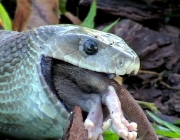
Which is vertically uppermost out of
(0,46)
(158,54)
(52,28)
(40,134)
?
(52,28)

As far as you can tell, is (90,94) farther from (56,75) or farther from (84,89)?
(56,75)

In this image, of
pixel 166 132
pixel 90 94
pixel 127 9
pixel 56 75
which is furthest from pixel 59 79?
pixel 127 9

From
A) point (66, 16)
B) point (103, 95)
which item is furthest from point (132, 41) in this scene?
point (103, 95)

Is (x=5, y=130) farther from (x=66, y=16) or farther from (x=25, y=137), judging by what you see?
(x=66, y=16)

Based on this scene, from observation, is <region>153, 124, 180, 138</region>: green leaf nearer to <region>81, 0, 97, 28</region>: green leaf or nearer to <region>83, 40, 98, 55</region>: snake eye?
<region>83, 40, 98, 55</region>: snake eye

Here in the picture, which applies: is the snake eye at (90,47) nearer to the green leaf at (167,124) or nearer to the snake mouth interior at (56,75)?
the snake mouth interior at (56,75)

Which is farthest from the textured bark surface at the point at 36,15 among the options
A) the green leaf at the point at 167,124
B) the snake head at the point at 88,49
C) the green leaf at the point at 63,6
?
the snake head at the point at 88,49

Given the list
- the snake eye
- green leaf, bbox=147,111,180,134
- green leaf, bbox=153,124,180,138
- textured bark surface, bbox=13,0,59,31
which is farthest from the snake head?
textured bark surface, bbox=13,0,59,31
